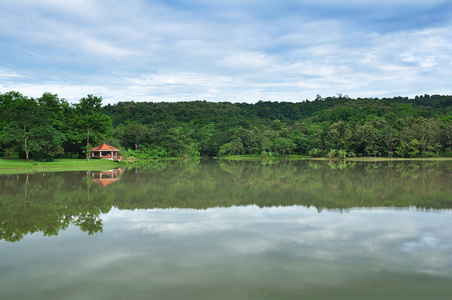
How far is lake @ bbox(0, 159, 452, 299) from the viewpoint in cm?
499

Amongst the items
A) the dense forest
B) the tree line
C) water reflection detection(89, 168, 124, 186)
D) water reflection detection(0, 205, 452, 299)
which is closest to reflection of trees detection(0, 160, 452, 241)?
water reflection detection(0, 205, 452, 299)

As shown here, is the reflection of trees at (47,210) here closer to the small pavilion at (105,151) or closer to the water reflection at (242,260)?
the water reflection at (242,260)

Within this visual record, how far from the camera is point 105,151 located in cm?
4425

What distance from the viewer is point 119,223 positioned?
30.8 ft

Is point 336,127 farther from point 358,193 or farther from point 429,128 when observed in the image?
point 358,193

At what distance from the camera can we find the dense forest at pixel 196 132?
109 ft

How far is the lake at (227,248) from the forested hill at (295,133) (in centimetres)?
4887

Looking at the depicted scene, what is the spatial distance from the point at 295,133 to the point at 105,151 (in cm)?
4589

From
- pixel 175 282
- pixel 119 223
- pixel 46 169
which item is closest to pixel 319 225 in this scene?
pixel 175 282

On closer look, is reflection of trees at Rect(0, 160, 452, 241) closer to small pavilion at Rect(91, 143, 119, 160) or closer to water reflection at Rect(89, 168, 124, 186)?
water reflection at Rect(89, 168, 124, 186)

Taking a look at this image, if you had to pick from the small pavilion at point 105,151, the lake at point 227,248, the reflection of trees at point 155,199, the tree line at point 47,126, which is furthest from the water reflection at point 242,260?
the small pavilion at point 105,151

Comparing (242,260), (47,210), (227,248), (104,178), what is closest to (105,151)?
(104,178)

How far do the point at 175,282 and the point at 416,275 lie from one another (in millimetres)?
4090

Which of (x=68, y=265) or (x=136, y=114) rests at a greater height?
(x=136, y=114)
